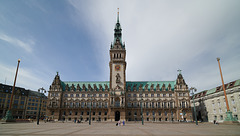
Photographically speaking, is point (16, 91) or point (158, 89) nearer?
point (158, 89)

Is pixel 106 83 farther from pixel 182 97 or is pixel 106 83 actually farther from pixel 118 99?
pixel 182 97

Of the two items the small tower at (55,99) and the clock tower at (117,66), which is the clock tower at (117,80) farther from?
the small tower at (55,99)

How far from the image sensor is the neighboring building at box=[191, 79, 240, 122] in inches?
2264

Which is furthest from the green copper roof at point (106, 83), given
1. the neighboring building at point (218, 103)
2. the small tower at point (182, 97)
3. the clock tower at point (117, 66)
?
the neighboring building at point (218, 103)

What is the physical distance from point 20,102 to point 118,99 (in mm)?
76863

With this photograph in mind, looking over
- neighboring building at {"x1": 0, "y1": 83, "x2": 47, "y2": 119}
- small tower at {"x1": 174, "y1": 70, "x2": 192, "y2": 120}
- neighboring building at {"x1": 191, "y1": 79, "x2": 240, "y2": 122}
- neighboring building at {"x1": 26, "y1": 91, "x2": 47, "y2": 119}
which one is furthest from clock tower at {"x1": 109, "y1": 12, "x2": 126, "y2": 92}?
neighboring building at {"x1": 26, "y1": 91, "x2": 47, "y2": 119}

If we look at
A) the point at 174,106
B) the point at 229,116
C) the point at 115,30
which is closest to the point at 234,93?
the point at 229,116

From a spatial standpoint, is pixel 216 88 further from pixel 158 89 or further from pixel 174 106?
pixel 158 89

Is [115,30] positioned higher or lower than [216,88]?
higher

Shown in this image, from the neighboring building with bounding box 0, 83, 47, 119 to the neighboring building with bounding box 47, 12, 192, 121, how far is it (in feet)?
114

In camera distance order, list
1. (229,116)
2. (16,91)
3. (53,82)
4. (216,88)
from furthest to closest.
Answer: (16,91) → (53,82) → (216,88) → (229,116)

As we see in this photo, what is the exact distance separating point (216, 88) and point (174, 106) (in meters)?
23.4

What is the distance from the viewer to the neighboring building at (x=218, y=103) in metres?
57.5

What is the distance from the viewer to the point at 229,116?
40031mm
